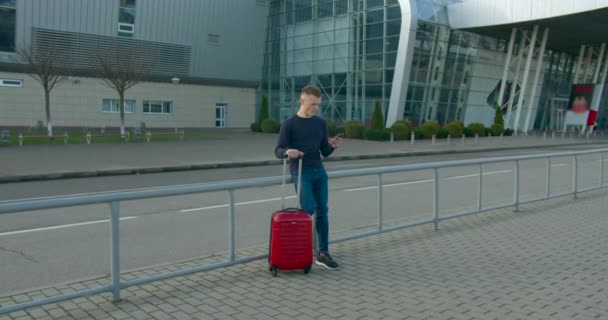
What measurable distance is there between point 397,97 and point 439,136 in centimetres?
402

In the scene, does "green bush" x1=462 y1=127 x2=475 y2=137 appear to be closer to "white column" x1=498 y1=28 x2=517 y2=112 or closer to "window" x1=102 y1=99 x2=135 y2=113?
"white column" x1=498 y1=28 x2=517 y2=112

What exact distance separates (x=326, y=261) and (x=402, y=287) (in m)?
0.88

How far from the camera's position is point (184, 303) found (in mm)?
4566

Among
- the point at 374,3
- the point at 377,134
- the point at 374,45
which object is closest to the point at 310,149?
the point at 377,134

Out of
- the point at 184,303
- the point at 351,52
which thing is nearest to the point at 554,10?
the point at 351,52

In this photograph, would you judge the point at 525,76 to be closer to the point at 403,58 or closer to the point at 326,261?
the point at 403,58

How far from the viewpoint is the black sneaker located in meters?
5.57

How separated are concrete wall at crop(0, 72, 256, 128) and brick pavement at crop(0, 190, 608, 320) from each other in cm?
3778

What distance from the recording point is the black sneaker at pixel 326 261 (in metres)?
5.57

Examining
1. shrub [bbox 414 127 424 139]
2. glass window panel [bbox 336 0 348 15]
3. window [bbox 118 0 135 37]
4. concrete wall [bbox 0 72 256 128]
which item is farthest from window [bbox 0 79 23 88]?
shrub [bbox 414 127 424 139]

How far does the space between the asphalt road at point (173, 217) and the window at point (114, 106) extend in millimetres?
29658

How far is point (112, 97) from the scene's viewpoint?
141ft

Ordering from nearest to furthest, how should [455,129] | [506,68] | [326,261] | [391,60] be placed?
1. [326,261]
2. [455,129]
3. [391,60]
4. [506,68]

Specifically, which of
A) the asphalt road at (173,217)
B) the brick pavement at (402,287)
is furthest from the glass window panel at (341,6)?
the brick pavement at (402,287)
